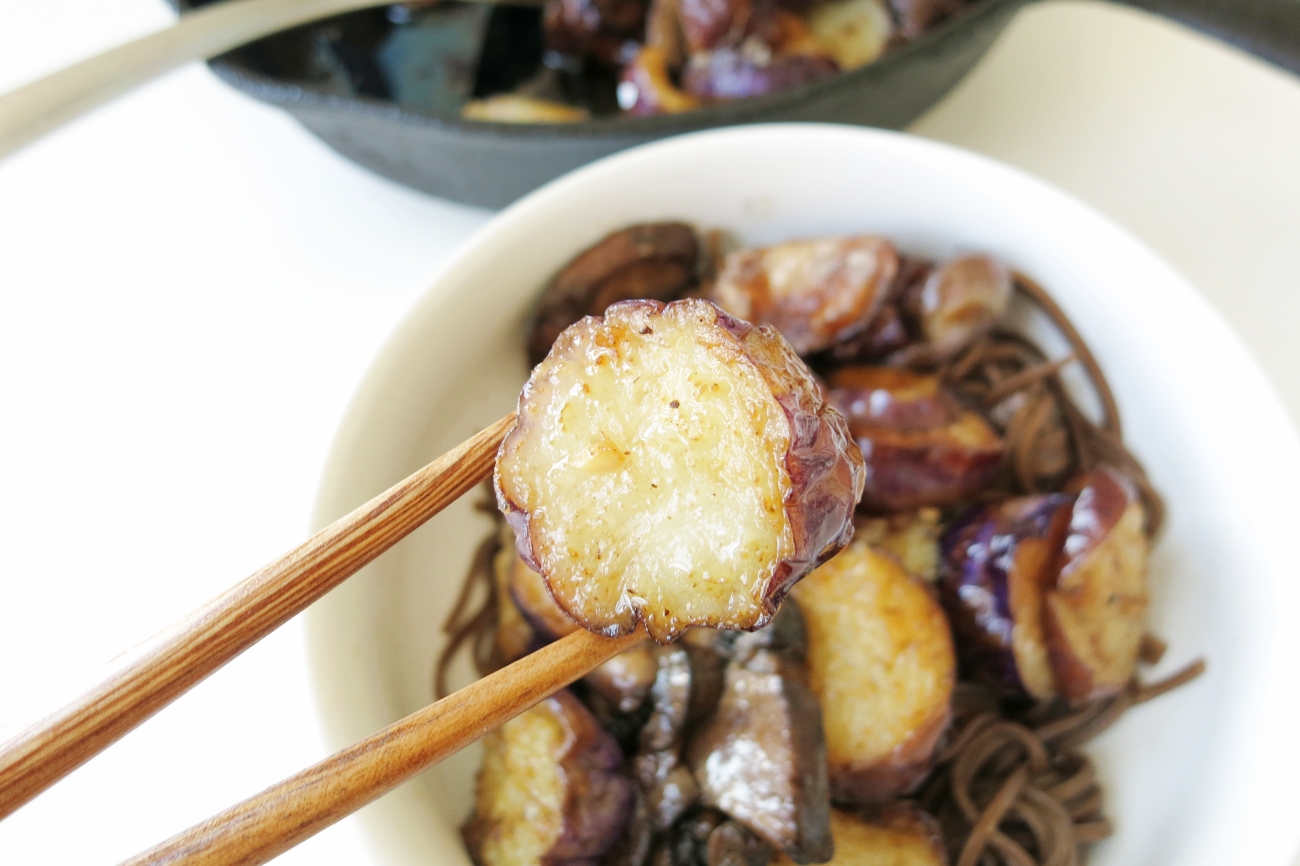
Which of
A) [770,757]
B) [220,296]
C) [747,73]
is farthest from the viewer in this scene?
[220,296]

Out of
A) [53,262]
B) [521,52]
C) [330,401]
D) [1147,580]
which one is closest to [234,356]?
[330,401]

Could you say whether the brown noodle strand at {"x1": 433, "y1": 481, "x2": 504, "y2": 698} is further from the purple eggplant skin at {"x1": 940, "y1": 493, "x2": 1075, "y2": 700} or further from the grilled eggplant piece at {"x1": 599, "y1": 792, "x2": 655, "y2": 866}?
the purple eggplant skin at {"x1": 940, "y1": 493, "x2": 1075, "y2": 700}

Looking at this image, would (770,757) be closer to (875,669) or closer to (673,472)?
(875,669)

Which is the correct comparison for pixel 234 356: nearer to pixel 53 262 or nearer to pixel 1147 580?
pixel 53 262

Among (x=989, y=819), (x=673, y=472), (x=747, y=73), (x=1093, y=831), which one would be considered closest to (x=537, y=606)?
(x=673, y=472)

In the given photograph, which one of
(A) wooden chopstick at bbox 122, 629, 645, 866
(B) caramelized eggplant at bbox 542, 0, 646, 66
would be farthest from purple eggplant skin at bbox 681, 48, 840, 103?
(A) wooden chopstick at bbox 122, 629, 645, 866

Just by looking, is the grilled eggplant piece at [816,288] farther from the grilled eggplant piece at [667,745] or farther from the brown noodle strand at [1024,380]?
the grilled eggplant piece at [667,745]
